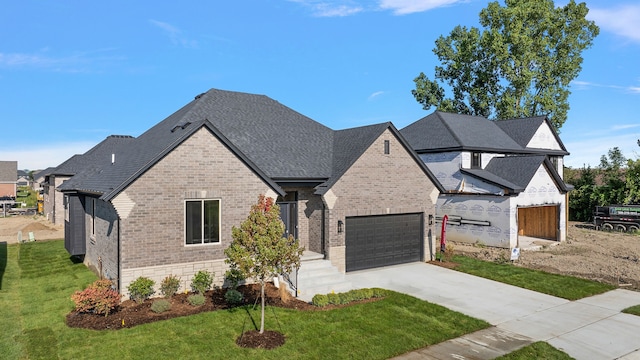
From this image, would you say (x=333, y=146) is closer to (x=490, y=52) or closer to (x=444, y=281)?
(x=444, y=281)

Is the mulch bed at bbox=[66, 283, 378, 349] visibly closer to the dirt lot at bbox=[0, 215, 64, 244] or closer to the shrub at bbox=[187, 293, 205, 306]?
the shrub at bbox=[187, 293, 205, 306]

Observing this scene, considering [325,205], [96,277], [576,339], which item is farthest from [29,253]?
[576,339]

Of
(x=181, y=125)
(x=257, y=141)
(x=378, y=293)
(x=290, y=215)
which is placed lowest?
(x=378, y=293)

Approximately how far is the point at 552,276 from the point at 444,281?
16.8ft

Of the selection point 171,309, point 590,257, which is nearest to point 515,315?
point 171,309

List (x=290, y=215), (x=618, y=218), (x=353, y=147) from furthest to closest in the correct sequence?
(x=618, y=218), (x=353, y=147), (x=290, y=215)

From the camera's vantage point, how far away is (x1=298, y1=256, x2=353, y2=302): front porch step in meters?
15.1

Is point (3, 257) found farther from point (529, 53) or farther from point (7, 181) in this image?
point (7, 181)

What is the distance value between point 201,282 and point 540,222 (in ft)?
82.1

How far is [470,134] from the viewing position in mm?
30469

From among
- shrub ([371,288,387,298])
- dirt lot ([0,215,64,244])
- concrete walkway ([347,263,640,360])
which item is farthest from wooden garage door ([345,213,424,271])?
dirt lot ([0,215,64,244])

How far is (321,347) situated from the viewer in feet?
34.1

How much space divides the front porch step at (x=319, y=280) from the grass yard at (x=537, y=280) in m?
6.50

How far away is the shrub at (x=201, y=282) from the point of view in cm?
1434
